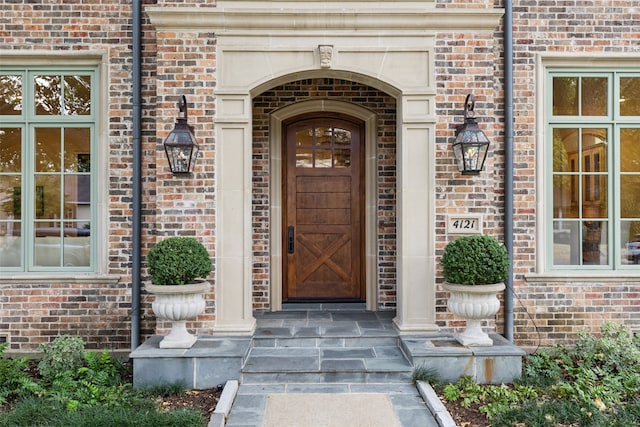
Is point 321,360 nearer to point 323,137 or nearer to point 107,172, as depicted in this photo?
point 323,137

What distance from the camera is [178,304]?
4387 millimetres

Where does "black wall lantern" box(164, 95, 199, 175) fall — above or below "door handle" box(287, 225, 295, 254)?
above

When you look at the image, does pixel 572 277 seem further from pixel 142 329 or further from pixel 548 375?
pixel 142 329

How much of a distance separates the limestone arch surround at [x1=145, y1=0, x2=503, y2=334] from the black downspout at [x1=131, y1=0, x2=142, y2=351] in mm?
345

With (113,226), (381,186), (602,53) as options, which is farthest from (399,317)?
(602,53)

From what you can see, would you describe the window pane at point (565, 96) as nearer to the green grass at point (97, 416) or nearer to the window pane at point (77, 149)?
the green grass at point (97, 416)

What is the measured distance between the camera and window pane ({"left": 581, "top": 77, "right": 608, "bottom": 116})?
17.8 feet

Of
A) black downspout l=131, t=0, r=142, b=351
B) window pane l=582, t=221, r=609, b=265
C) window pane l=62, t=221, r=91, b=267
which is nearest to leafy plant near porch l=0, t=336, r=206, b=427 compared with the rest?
black downspout l=131, t=0, r=142, b=351

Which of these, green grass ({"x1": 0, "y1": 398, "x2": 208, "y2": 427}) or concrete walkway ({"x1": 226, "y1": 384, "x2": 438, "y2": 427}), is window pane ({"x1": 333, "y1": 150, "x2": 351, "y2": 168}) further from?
green grass ({"x1": 0, "y1": 398, "x2": 208, "y2": 427})

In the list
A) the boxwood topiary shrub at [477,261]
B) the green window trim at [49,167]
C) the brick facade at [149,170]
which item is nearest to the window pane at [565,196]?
the brick facade at [149,170]

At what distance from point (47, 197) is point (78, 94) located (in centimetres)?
129

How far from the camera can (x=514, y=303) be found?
209 inches

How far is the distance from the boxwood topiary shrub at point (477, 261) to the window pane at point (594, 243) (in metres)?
1.71

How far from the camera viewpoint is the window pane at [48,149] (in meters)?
5.39
